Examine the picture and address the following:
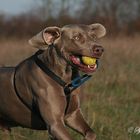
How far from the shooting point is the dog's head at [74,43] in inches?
221

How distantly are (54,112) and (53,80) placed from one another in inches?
11.9

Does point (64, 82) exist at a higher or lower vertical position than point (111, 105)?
higher

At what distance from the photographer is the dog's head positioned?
5.60 metres

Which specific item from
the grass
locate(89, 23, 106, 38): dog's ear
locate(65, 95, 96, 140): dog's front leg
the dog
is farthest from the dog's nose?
the grass

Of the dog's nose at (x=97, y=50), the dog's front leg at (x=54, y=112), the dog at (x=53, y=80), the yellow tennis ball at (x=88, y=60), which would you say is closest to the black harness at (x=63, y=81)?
the dog at (x=53, y=80)

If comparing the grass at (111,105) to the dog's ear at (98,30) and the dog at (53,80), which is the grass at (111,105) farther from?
the dog's ear at (98,30)

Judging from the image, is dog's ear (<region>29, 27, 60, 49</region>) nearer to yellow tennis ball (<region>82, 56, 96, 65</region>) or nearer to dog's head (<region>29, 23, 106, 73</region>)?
dog's head (<region>29, 23, 106, 73</region>)

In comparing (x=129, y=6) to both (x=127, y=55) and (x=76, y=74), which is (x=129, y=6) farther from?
(x=76, y=74)

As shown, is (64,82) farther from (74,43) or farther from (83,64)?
(74,43)

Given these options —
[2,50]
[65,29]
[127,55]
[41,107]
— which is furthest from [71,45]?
[2,50]

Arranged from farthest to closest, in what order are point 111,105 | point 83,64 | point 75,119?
point 111,105
point 75,119
point 83,64

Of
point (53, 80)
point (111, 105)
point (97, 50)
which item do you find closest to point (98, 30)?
point (97, 50)

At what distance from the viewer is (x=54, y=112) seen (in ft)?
18.7

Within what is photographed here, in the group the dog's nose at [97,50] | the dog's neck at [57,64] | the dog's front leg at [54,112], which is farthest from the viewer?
the dog's neck at [57,64]
